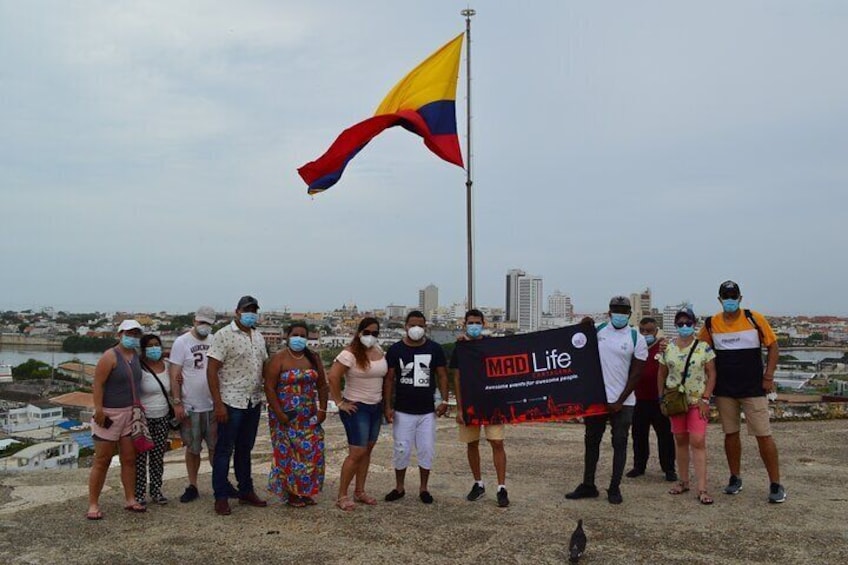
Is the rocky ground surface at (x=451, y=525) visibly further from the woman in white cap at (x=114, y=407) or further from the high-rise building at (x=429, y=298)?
the high-rise building at (x=429, y=298)

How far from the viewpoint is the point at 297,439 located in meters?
5.53

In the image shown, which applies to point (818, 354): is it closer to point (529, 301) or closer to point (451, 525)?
point (529, 301)

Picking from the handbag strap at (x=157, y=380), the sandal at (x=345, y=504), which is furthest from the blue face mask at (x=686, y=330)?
the handbag strap at (x=157, y=380)

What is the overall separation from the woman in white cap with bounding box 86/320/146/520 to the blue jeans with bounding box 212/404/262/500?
→ 69 centimetres

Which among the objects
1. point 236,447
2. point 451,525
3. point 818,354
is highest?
point 236,447

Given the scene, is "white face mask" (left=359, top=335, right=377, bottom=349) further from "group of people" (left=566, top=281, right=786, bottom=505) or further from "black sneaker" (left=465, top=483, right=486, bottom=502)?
"group of people" (left=566, top=281, right=786, bottom=505)

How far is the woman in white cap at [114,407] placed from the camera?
517 centimetres

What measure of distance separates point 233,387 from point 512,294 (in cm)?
2980

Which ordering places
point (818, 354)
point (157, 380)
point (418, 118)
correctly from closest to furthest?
point (157, 380), point (418, 118), point (818, 354)

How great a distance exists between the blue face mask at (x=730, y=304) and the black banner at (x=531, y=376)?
113cm

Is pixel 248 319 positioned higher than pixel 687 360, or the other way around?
pixel 248 319

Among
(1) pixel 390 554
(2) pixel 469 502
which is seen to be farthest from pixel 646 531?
(1) pixel 390 554

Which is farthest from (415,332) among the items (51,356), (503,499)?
(51,356)

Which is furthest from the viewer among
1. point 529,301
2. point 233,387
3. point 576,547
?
point 529,301
